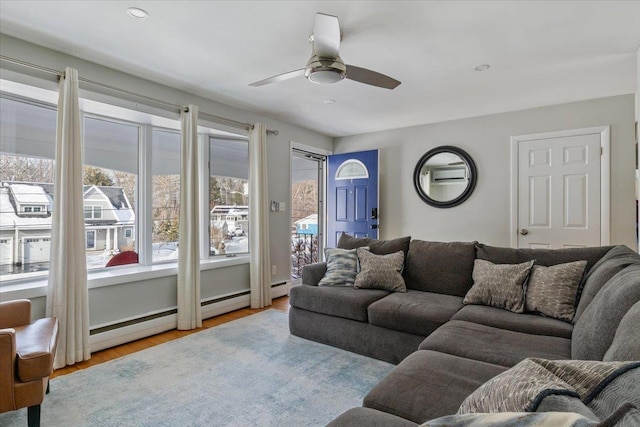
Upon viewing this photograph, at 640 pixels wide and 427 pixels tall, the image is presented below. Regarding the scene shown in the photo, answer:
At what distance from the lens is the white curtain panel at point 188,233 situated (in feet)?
11.4

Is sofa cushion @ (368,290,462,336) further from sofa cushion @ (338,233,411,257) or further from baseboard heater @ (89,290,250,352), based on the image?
baseboard heater @ (89,290,250,352)

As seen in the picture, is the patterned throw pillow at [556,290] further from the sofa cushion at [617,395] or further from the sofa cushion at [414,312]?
the sofa cushion at [617,395]

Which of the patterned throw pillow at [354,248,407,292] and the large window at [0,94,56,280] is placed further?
the patterned throw pillow at [354,248,407,292]

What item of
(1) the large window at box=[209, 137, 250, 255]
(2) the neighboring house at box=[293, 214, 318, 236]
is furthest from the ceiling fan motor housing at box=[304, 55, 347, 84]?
(2) the neighboring house at box=[293, 214, 318, 236]

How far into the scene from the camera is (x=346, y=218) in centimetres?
548

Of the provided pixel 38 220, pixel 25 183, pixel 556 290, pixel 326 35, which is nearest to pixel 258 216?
pixel 38 220

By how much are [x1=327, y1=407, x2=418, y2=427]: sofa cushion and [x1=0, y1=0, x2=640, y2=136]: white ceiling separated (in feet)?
7.16

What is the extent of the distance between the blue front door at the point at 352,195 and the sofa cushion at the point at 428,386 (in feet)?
12.0

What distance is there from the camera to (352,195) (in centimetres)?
542

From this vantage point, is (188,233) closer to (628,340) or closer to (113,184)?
(113,184)

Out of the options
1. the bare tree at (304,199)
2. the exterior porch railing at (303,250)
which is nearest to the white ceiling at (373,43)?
the bare tree at (304,199)

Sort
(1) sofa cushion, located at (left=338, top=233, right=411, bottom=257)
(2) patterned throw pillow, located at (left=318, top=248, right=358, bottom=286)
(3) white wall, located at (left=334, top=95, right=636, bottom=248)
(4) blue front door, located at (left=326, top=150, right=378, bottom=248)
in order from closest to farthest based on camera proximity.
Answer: (2) patterned throw pillow, located at (left=318, top=248, right=358, bottom=286) < (1) sofa cushion, located at (left=338, top=233, right=411, bottom=257) < (3) white wall, located at (left=334, top=95, right=636, bottom=248) < (4) blue front door, located at (left=326, top=150, right=378, bottom=248)

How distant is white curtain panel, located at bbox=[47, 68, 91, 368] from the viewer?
8.54ft

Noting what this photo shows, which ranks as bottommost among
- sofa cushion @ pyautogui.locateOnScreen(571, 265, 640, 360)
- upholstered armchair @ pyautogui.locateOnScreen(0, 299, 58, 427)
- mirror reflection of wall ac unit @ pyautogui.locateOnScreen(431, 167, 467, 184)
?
upholstered armchair @ pyautogui.locateOnScreen(0, 299, 58, 427)
